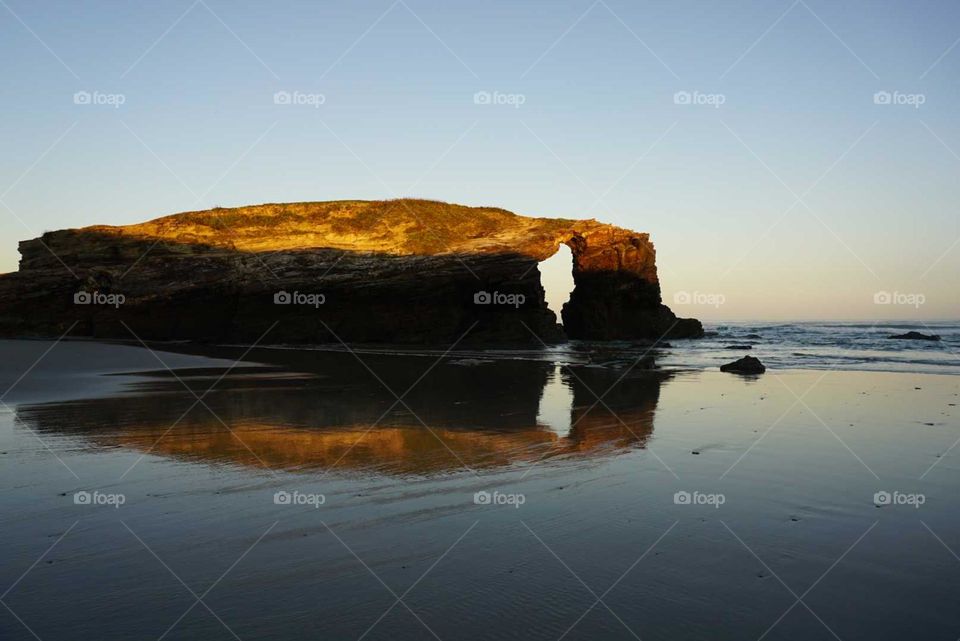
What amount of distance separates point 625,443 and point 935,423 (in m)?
4.44

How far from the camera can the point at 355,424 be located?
7980mm

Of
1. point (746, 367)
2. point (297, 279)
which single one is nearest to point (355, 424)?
point (746, 367)

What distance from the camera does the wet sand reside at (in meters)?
3.02

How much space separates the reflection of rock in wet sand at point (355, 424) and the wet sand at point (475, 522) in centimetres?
6

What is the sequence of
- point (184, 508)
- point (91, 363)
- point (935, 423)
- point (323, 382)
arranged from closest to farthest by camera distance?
point (184, 508), point (935, 423), point (323, 382), point (91, 363)

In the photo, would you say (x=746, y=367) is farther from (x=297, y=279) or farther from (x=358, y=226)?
(x=358, y=226)

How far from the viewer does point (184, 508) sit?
14.9ft

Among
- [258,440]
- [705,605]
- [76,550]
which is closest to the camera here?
[705,605]

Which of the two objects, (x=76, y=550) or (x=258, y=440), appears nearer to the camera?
(x=76, y=550)

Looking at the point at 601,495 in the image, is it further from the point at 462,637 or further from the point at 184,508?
the point at 184,508

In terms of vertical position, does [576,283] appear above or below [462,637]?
above

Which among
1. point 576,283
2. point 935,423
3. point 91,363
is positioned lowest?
point 935,423

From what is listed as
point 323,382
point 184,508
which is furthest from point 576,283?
point 184,508

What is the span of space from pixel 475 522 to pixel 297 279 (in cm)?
2647
